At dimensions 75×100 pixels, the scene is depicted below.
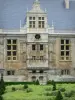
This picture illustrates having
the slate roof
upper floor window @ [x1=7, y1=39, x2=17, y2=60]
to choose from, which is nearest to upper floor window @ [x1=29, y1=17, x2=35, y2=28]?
the slate roof

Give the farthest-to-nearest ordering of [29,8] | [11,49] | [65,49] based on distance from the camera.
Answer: [29,8], [65,49], [11,49]

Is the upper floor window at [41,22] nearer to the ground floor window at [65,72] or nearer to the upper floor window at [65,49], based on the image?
the upper floor window at [65,49]

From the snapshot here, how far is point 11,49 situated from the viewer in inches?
2854

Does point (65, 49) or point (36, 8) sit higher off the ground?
point (36, 8)

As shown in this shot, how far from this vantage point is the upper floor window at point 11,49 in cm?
7231

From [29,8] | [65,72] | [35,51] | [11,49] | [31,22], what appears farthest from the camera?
[29,8]

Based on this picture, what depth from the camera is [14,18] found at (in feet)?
246

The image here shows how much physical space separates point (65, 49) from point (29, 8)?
8.71 meters

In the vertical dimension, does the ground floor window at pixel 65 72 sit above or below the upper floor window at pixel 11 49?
below

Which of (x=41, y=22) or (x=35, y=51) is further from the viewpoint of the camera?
(x=41, y=22)

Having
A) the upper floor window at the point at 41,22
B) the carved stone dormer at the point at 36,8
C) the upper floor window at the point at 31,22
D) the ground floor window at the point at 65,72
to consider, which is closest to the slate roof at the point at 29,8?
the upper floor window at the point at 31,22

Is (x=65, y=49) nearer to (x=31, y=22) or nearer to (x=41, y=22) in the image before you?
(x=41, y=22)

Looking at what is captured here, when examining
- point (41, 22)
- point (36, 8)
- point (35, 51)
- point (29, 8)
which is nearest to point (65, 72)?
point (35, 51)

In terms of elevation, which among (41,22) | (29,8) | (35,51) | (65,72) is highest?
(29,8)
